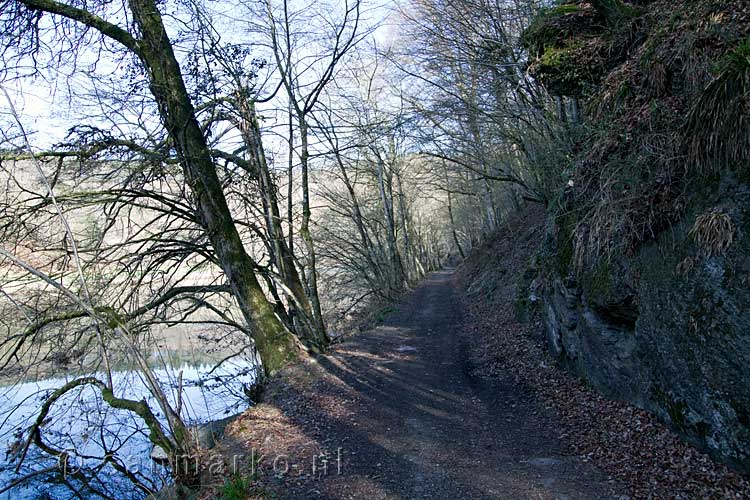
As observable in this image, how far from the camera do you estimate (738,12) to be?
17.8 feet

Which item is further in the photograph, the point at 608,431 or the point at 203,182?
the point at 203,182

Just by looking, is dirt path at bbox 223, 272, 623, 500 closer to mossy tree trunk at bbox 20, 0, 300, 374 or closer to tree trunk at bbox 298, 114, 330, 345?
mossy tree trunk at bbox 20, 0, 300, 374

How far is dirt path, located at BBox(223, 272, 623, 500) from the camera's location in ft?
14.7

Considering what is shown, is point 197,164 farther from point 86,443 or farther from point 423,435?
point 423,435

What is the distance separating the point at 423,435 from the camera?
5789mm

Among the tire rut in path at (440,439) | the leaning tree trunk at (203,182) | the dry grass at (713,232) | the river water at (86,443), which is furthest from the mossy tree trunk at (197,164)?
the dry grass at (713,232)

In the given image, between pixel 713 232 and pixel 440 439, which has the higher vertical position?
pixel 713 232

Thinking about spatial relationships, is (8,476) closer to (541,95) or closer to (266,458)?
(266,458)

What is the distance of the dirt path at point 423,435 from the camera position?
448cm

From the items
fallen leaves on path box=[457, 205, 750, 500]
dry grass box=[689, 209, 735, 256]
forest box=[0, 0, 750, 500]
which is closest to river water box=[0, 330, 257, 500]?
forest box=[0, 0, 750, 500]

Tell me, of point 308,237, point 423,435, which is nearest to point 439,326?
point 308,237

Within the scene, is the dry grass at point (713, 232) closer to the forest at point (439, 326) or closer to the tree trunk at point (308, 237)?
the forest at point (439, 326)

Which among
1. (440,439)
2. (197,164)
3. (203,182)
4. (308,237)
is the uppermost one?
(197,164)

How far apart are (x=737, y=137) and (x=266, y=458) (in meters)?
5.77
